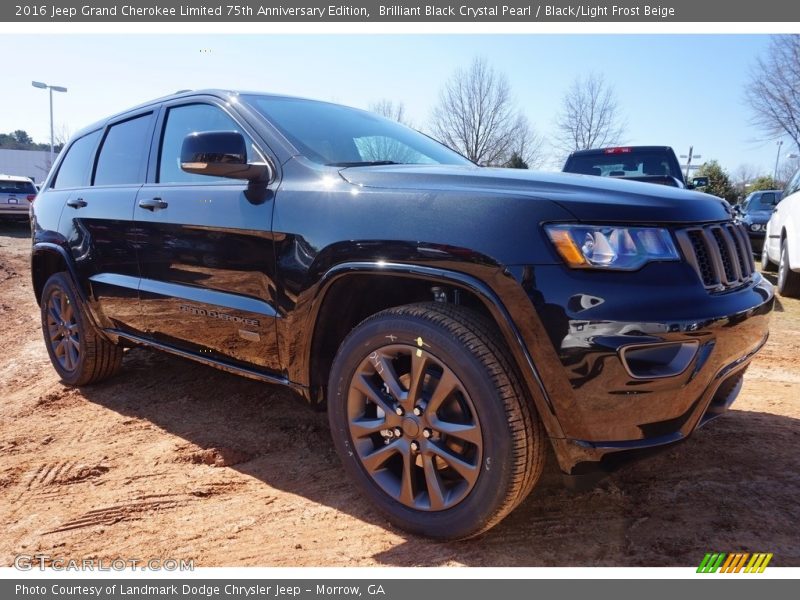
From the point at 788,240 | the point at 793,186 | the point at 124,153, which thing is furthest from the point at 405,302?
the point at 793,186

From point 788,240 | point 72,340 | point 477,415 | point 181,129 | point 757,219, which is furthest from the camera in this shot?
point 757,219

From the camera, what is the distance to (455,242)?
6.84 ft

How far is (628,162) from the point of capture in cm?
883

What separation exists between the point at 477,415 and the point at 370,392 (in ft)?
1.59

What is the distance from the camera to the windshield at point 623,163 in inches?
340

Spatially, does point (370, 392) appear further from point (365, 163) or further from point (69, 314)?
point (69, 314)

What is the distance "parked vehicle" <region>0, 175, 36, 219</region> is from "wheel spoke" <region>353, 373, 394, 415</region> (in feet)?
61.6

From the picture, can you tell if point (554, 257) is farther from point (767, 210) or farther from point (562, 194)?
point (767, 210)

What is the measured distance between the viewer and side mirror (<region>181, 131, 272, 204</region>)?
2.62 meters

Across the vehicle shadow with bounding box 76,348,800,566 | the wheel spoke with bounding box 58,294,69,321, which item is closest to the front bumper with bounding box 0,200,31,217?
the wheel spoke with bounding box 58,294,69,321

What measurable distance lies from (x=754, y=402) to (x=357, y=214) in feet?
9.60

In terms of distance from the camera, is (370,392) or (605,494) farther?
(605,494)

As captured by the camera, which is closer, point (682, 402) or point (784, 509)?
point (682, 402)

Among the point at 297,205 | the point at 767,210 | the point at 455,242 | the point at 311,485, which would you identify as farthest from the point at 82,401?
the point at 767,210
